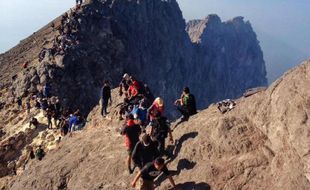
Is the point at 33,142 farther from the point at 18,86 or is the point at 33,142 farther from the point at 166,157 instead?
the point at 166,157

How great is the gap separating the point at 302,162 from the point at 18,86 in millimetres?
41693

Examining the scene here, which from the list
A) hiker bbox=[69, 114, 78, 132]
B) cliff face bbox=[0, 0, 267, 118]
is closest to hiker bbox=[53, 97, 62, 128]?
hiker bbox=[69, 114, 78, 132]

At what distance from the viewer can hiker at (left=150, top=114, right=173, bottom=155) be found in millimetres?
17625

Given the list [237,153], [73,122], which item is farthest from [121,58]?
[237,153]

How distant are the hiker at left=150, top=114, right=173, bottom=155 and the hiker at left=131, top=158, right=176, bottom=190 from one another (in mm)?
2427

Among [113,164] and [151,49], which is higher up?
[113,164]

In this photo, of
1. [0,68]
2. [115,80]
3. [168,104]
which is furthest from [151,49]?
[115,80]

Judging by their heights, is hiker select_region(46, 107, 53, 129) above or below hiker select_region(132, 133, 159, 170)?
below

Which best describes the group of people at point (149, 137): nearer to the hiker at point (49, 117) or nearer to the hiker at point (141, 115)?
the hiker at point (141, 115)

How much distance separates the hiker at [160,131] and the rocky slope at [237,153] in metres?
0.56

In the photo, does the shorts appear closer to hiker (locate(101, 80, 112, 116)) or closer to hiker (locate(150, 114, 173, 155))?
hiker (locate(150, 114, 173, 155))

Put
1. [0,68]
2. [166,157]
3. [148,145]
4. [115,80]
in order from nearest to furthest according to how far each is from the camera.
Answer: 1. [148,145]
2. [166,157]
3. [115,80]
4. [0,68]

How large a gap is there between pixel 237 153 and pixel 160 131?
122 inches

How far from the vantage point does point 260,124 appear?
15.9 meters
